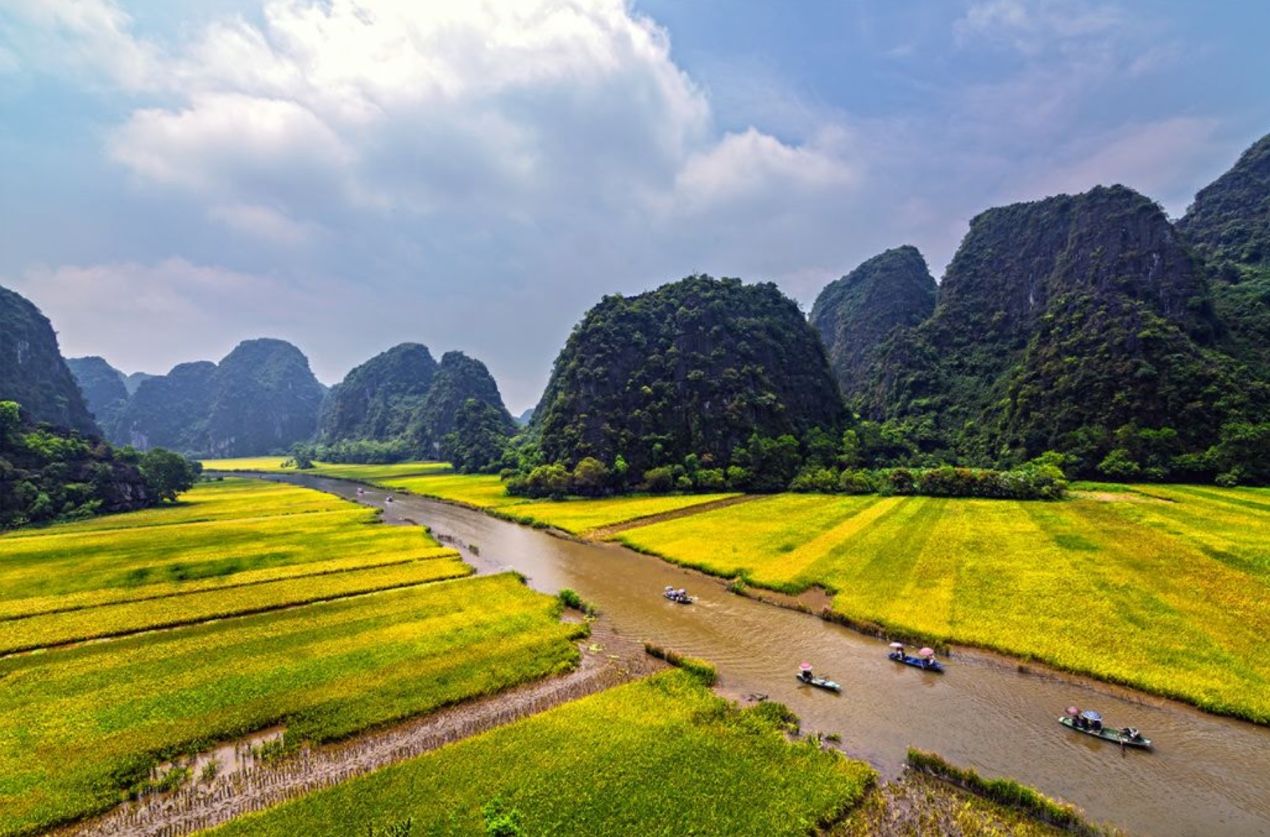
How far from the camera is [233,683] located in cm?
1966

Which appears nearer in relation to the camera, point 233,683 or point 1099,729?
point 1099,729

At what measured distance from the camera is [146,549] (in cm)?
4134

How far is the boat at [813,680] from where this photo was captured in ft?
65.5

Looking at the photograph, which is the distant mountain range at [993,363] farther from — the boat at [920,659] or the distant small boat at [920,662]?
the distant small boat at [920,662]

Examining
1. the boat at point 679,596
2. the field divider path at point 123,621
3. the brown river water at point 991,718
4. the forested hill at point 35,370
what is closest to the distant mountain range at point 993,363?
the forested hill at point 35,370

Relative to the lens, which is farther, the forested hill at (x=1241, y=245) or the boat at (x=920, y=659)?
the forested hill at (x=1241, y=245)

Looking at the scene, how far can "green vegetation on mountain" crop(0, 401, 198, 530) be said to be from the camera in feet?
187

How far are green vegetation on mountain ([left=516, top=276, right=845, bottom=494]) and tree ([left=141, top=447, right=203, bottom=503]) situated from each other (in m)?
53.7

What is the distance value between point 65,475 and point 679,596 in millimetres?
83574

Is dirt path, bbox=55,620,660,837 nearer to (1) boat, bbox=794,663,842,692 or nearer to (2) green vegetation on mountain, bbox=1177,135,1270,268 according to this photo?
(1) boat, bbox=794,663,842,692

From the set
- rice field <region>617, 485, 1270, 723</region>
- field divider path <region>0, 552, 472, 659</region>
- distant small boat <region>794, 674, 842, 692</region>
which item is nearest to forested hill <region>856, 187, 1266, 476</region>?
rice field <region>617, 485, 1270, 723</region>

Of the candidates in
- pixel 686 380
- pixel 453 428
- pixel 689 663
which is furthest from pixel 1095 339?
pixel 453 428

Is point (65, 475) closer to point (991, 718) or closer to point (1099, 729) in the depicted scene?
point (991, 718)

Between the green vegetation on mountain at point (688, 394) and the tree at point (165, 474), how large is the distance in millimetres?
53699
